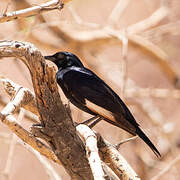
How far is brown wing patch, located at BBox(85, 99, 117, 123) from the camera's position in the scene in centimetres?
278

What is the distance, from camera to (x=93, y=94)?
9.78ft

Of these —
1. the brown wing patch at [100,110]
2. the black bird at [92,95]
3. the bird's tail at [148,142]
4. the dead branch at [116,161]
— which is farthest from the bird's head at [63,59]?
the dead branch at [116,161]

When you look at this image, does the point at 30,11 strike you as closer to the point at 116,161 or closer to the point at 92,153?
the point at 92,153

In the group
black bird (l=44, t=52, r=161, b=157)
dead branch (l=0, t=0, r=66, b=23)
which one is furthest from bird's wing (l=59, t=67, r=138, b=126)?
dead branch (l=0, t=0, r=66, b=23)

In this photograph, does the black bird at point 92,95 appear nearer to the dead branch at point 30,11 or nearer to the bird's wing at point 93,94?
the bird's wing at point 93,94

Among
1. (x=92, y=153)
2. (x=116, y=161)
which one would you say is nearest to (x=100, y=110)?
(x=116, y=161)

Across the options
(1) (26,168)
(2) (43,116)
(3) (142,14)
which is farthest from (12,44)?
(3) (142,14)

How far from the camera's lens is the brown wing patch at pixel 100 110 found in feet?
9.12

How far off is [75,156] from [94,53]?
3.89 metres

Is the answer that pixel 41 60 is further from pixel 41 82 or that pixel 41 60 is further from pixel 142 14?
pixel 142 14

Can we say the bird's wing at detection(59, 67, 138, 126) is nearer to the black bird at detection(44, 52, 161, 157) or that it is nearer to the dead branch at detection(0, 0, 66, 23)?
the black bird at detection(44, 52, 161, 157)

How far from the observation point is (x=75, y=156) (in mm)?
2330

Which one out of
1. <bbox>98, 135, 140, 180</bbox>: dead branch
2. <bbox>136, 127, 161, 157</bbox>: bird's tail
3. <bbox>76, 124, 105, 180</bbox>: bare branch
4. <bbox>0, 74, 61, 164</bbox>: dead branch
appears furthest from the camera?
<bbox>136, 127, 161, 157</bbox>: bird's tail

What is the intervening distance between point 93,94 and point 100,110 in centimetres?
16
